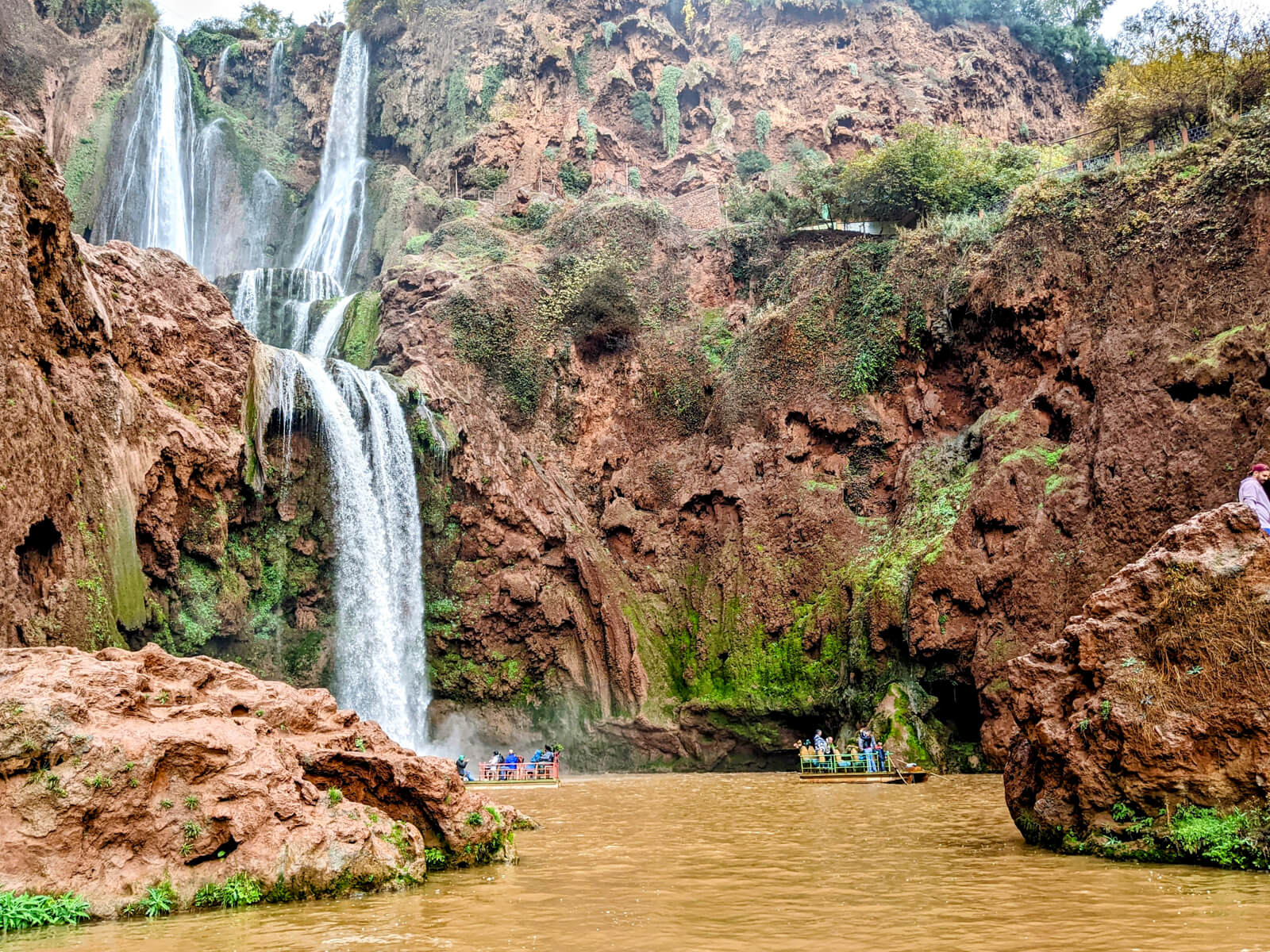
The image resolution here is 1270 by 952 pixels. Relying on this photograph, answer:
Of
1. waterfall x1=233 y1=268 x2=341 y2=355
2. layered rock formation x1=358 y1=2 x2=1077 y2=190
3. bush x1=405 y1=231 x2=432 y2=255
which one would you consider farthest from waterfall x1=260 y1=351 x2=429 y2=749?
layered rock formation x1=358 y1=2 x2=1077 y2=190

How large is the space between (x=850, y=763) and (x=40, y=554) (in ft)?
57.9

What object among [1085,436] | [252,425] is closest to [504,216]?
[252,425]

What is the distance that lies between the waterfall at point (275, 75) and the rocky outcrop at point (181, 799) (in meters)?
57.0

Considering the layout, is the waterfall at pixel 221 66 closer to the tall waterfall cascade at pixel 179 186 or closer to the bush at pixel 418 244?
the tall waterfall cascade at pixel 179 186

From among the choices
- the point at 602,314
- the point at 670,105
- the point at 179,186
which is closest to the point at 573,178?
the point at 670,105

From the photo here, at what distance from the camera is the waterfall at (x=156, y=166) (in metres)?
48.5

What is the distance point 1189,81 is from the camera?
3042cm

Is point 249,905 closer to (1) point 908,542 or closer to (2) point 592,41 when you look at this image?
(1) point 908,542

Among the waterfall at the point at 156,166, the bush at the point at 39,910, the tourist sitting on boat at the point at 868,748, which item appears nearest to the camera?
the bush at the point at 39,910

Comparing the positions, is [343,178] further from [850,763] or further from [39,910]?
[39,910]

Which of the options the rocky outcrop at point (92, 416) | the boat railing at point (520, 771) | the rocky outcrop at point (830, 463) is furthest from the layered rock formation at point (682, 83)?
the boat railing at point (520, 771)

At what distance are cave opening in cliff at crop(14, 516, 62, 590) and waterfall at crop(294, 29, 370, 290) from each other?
112ft

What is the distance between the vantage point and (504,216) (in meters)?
43.8

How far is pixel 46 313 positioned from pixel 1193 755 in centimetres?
1975
